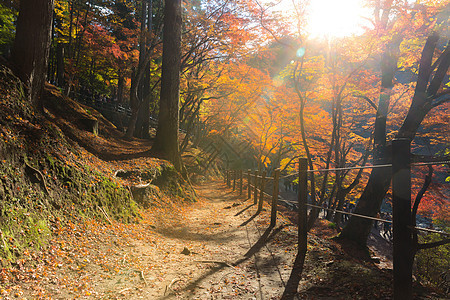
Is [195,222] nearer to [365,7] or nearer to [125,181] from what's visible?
[125,181]

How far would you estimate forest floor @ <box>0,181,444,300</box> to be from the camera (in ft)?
9.37

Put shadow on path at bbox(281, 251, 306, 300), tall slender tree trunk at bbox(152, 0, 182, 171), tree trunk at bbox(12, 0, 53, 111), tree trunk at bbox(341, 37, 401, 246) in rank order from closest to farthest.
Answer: shadow on path at bbox(281, 251, 306, 300)
tree trunk at bbox(12, 0, 53, 111)
tree trunk at bbox(341, 37, 401, 246)
tall slender tree trunk at bbox(152, 0, 182, 171)

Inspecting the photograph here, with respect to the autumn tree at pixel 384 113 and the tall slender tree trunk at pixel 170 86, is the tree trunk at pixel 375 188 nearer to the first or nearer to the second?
the autumn tree at pixel 384 113

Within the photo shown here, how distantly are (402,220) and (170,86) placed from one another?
909 centimetres

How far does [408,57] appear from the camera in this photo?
9.05m

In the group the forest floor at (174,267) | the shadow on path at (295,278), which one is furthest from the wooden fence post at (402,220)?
the shadow on path at (295,278)

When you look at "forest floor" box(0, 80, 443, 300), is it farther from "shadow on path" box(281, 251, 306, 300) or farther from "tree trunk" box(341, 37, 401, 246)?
"tree trunk" box(341, 37, 401, 246)

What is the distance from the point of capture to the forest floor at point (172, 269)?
9.37 feet

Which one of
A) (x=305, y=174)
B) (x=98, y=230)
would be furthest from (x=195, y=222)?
(x=305, y=174)

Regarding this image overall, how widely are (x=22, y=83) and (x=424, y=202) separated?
1773cm

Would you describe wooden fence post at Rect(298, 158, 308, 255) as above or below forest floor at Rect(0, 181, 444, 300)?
above

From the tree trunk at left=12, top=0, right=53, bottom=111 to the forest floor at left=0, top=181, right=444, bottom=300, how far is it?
331cm

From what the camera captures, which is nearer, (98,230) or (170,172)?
(98,230)

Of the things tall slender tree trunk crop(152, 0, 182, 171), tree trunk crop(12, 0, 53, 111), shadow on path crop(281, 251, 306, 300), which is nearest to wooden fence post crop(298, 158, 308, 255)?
shadow on path crop(281, 251, 306, 300)
